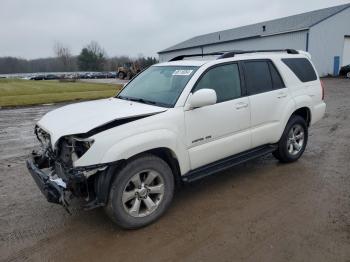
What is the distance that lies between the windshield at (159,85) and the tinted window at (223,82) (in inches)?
8.1

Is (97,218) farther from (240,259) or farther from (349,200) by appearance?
(349,200)

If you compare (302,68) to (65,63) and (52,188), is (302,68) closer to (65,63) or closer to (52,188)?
(52,188)

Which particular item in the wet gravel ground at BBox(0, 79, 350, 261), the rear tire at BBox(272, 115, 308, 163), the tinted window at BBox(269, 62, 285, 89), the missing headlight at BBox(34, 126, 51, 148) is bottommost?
the wet gravel ground at BBox(0, 79, 350, 261)

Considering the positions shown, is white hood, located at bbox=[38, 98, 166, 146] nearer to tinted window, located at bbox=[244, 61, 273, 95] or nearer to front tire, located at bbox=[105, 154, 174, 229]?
front tire, located at bbox=[105, 154, 174, 229]

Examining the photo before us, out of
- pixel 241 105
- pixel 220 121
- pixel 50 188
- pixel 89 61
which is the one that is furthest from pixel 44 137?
pixel 89 61

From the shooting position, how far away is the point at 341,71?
28.6m

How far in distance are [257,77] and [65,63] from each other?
96.6 metres

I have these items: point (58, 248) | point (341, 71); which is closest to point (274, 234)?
point (58, 248)

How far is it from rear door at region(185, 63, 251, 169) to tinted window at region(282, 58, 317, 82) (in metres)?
1.35

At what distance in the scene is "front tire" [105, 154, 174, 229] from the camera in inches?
130

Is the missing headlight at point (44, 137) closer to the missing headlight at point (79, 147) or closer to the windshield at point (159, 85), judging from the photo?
the missing headlight at point (79, 147)

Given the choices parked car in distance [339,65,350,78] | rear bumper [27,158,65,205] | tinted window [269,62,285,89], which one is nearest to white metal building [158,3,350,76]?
parked car in distance [339,65,350,78]

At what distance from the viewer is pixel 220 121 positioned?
410 cm

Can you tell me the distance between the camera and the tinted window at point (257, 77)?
181 inches
